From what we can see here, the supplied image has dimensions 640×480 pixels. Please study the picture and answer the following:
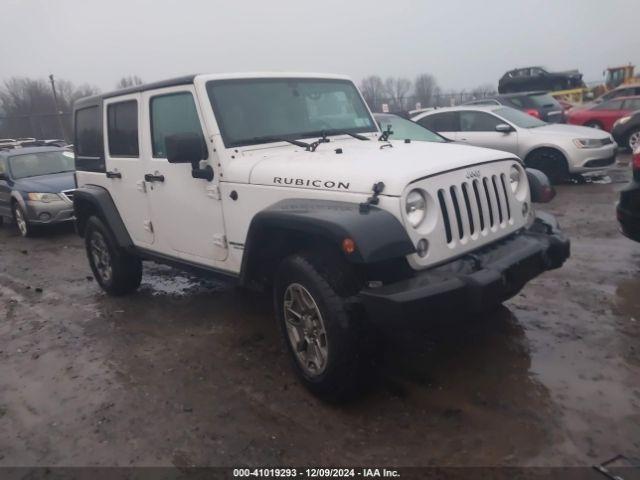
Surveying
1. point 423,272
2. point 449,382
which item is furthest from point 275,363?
point 423,272

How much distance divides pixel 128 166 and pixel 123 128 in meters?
0.38

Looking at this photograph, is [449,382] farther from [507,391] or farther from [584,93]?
[584,93]

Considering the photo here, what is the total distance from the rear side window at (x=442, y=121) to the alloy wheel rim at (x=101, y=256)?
7585 mm

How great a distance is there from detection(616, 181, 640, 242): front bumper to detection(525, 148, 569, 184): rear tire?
5.51 metres

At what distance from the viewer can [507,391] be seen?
3.38 metres

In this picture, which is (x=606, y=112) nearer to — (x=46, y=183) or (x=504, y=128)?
(x=504, y=128)

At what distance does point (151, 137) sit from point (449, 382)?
3.15 meters

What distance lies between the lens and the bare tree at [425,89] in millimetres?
39969

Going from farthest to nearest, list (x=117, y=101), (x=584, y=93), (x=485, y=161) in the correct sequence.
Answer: (x=584, y=93) < (x=117, y=101) < (x=485, y=161)

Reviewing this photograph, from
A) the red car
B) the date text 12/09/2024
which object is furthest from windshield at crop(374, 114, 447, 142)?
the red car

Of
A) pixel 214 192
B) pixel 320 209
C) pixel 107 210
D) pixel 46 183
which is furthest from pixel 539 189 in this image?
pixel 46 183

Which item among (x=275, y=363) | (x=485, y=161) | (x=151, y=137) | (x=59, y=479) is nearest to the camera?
(x=59, y=479)

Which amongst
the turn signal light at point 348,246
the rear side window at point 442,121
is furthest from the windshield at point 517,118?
the turn signal light at point 348,246

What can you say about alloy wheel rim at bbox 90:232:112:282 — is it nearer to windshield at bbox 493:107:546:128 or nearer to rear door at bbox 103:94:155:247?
rear door at bbox 103:94:155:247
